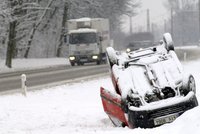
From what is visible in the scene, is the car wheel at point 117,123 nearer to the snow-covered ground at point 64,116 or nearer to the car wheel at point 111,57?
the snow-covered ground at point 64,116

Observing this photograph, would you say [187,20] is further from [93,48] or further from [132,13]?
[93,48]

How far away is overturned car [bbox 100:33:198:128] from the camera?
31.1 feet

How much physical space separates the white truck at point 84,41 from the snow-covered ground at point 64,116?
20470 millimetres

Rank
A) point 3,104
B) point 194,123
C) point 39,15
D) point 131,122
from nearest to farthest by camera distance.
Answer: point 194,123 < point 131,122 < point 3,104 < point 39,15

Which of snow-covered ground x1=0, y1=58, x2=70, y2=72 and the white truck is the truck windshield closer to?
the white truck

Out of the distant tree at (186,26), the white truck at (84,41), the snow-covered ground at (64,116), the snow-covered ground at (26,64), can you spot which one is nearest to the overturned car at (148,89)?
the snow-covered ground at (64,116)

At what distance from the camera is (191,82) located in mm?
10148

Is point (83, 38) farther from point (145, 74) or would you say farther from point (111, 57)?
point (145, 74)

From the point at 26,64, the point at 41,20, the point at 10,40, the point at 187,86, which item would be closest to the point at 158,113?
the point at 187,86

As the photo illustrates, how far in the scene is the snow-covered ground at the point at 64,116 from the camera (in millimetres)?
8656

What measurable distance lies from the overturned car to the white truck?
28.4 metres

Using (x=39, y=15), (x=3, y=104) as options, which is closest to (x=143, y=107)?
(x=3, y=104)

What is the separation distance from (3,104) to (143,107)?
6871mm

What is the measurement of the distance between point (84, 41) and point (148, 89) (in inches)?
1188
